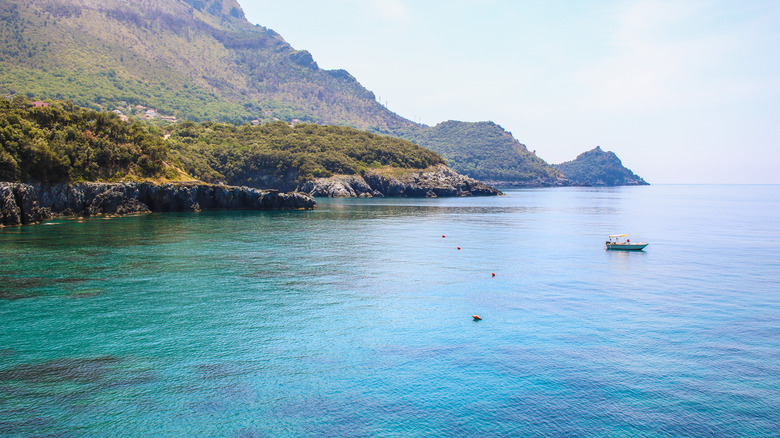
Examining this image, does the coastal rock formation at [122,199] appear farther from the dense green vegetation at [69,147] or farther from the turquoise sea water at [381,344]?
the turquoise sea water at [381,344]

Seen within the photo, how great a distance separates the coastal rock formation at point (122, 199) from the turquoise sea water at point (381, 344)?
24355mm

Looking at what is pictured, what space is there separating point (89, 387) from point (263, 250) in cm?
3643

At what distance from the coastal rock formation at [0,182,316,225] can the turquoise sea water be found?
959 inches

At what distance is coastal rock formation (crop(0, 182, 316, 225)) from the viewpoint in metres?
70.6

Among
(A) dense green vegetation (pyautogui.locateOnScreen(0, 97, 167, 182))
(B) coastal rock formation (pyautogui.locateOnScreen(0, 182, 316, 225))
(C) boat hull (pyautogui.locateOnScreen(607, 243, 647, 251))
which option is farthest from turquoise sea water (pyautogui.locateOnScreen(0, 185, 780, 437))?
(A) dense green vegetation (pyautogui.locateOnScreen(0, 97, 167, 182))

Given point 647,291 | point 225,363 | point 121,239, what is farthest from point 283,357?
point 121,239

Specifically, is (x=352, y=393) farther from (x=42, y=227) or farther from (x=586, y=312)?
(x=42, y=227)

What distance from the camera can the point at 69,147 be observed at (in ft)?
277

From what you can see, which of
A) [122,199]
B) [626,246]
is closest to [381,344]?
[626,246]

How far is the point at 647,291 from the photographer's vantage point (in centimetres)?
3853

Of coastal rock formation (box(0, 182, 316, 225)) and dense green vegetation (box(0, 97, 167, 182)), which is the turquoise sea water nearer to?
coastal rock formation (box(0, 182, 316, 225))

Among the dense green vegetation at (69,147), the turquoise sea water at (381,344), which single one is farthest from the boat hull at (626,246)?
the dense green vegetation at (69,147)

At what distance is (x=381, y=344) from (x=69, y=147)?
8659 centimetres

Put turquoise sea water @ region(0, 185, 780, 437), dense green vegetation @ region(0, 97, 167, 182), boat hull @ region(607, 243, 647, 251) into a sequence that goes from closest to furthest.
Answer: turquoise sea water @ region(0, 185, 780, 437) → boat hull @ region(607, 243, 647, 251) → dense green vegetation @ region(0, 97, 167, 182)
